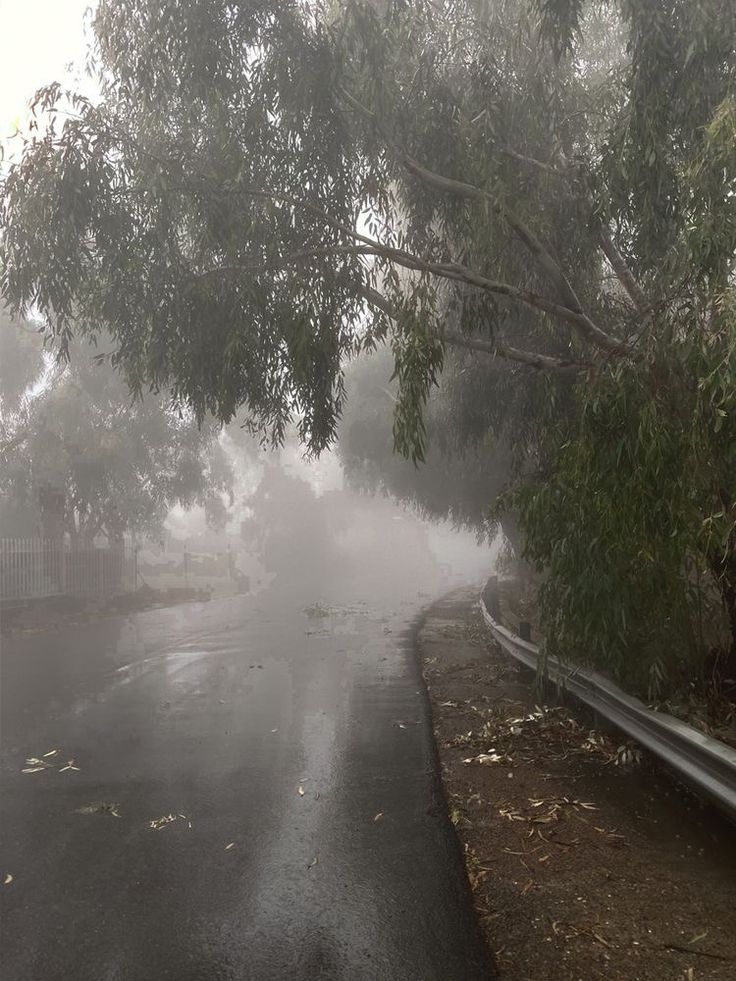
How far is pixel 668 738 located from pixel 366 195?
7.42 meters

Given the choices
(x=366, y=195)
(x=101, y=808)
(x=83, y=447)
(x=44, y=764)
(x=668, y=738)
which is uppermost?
(x=366, y=195)

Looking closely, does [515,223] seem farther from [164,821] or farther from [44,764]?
[44,764]

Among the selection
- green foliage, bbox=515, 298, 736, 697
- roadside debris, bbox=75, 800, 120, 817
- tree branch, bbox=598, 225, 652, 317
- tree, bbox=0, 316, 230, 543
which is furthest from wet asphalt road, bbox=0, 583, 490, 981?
tree, bbox=0, 316, 230, 543

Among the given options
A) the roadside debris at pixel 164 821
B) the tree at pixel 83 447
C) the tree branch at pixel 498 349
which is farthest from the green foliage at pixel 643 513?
the tree at pixel 83 447

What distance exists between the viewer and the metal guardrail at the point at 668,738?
473 centimetres

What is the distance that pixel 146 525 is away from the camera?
109ft

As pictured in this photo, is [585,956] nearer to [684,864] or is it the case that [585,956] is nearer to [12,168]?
[684,864]

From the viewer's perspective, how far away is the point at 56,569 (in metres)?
22.7

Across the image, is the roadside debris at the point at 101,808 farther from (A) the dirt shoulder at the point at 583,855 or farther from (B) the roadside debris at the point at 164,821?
(A) the dirt shoulder at the point at 583,855

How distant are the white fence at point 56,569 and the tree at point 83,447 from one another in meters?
0.98

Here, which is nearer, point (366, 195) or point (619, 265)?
point (619, 265)

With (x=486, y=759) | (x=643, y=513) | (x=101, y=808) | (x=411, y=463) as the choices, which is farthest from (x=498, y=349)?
(x=411, y=463)

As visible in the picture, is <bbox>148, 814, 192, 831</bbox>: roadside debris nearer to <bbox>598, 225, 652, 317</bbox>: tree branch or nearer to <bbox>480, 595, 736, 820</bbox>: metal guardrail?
<bbox>480, 595, 736, 820</bbox>: metal guardrail

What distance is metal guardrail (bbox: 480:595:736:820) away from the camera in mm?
4730
